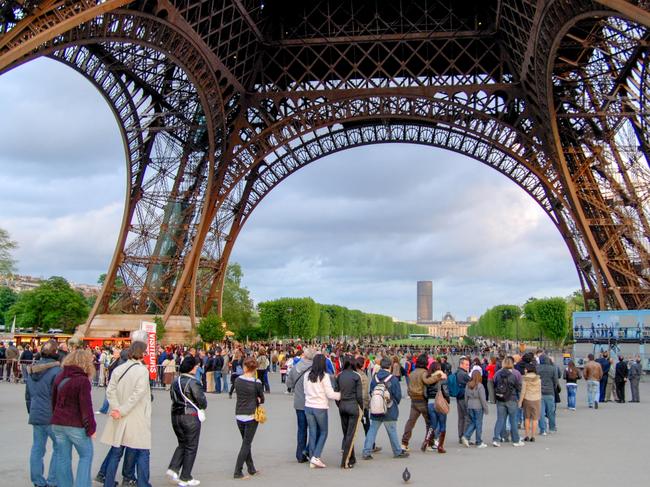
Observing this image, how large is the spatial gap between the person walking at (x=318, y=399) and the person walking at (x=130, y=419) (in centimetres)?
266

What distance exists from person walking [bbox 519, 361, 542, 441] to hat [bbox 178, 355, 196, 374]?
6.39 m

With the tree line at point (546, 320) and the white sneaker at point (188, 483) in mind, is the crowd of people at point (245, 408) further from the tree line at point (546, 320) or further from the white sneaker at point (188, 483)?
the tree line at point (546, 320)

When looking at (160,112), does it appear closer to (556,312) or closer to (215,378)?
(215,378)

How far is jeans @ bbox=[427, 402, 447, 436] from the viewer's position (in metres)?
11.0

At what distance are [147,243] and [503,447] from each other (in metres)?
29.2

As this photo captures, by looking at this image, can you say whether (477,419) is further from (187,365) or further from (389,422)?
(187,365)

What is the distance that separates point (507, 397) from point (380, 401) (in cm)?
297

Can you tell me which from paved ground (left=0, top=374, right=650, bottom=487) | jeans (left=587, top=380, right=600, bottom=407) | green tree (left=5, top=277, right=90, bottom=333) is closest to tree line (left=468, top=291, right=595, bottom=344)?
green tree (left=5, top=277, right=90, bottom=333)

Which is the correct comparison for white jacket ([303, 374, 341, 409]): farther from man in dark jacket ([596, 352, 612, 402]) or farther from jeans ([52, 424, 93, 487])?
man in dark jacket ([596, 352, 612, 402])

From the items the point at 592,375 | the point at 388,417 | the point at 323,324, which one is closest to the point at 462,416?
the point at 388,417

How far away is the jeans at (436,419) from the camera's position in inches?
431

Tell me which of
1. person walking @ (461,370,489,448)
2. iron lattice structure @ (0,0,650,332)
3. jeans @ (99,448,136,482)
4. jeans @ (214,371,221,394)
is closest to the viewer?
jeans @ (99,448,136,482)

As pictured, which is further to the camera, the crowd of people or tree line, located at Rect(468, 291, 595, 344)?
tree line, located at Rect(468, 291, 595, 344)

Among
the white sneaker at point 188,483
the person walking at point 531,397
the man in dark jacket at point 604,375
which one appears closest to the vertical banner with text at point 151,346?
the person walking at point 531,397
